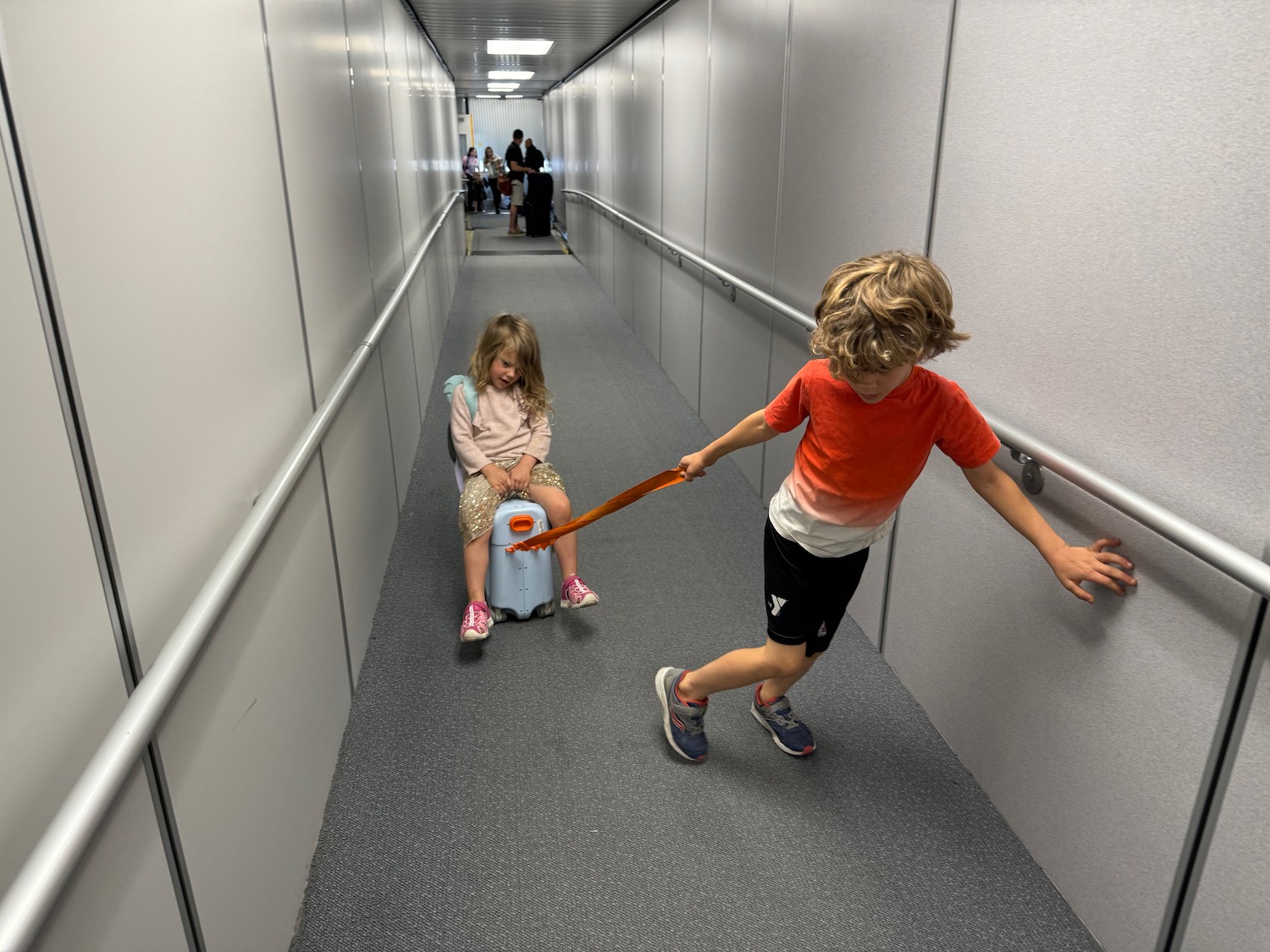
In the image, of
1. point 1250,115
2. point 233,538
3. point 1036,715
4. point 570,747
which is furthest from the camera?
point 570,747

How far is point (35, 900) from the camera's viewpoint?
773 mm

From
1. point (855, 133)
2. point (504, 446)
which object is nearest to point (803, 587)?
point (504, 446)

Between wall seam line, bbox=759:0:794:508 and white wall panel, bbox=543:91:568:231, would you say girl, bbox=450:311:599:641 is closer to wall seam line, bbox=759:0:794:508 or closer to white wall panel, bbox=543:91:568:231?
wall seam line, bbox=759:0:794:508

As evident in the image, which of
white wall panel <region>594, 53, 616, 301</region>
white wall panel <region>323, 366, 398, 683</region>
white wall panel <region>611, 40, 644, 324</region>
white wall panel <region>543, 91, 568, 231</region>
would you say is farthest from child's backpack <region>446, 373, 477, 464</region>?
white wall panel <region>543, 91, 568, 231</region>

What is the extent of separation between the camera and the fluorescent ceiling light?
28.1 feet

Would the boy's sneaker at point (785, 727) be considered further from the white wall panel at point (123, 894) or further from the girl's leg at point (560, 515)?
the white wall panel at point (123, 894)

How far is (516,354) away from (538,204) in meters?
12.4

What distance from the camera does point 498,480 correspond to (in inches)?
112

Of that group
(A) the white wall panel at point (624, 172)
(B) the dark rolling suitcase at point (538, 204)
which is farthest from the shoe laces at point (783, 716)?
(B) the dark rolling suitcase at point (538, 204)

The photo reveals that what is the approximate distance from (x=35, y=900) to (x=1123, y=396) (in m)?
1.71

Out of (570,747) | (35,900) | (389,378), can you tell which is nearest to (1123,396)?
(570,747)

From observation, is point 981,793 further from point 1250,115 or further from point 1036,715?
point 1250,115

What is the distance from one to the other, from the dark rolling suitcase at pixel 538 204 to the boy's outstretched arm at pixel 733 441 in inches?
517

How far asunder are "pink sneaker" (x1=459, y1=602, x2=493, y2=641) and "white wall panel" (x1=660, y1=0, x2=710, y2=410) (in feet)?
9.00
